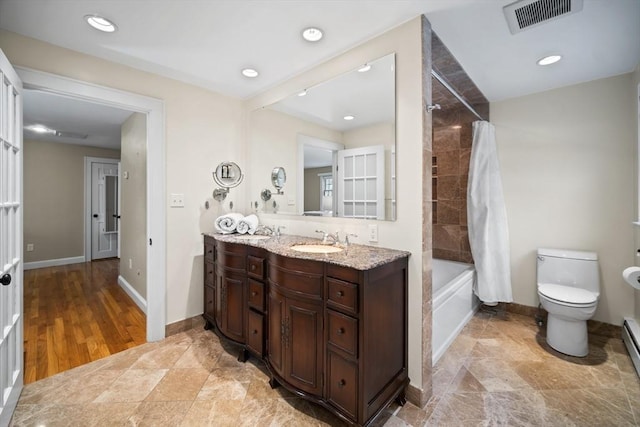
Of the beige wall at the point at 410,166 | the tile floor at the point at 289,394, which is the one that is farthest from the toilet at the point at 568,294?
the beige wall at the point at 410,166

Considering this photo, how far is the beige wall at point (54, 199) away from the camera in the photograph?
4680 mm

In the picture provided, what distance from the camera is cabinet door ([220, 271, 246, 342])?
2094 millimetres

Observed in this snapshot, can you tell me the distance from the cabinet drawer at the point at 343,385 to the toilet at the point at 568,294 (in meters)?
1.88

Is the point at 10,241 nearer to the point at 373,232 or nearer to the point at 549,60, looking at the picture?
the point at 373,232

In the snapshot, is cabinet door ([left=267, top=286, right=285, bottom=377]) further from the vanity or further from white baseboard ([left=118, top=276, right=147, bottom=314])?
white baseboard ([left=118, top=276, right=147, bottom=314])

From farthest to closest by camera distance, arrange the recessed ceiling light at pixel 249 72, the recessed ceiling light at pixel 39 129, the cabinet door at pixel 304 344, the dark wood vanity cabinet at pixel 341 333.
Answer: the recessed ceiling light at pixel 39 129, the recessed ceiling light at pixel 249 72, the cabinet door at pixel 304 344, the dark wood vanity cabinet at pixel 341 333

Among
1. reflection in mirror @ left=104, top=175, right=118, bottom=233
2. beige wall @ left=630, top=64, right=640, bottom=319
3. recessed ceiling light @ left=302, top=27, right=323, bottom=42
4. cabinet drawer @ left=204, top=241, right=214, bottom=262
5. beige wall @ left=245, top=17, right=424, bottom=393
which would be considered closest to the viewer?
beige wall @ left=245, top=17, right=424, bottom=393

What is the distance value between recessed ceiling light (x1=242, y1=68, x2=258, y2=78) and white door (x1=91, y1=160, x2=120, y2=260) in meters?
4.72

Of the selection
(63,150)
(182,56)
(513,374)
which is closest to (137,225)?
(182,56)

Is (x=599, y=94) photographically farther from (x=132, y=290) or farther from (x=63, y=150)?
(x=63, y=150)

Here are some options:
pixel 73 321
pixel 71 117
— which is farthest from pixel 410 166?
pixel 71 117

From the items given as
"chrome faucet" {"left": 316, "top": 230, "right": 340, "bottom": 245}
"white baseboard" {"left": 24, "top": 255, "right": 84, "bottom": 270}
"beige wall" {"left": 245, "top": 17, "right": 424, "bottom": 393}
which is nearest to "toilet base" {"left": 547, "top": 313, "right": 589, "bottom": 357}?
"beige wall" {"left": 245, "top": 17, "right": 424, "bottom": 393}

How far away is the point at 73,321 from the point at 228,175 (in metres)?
2.16

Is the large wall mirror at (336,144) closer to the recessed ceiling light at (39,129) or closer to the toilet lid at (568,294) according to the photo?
the toilet lid at (568,294)
